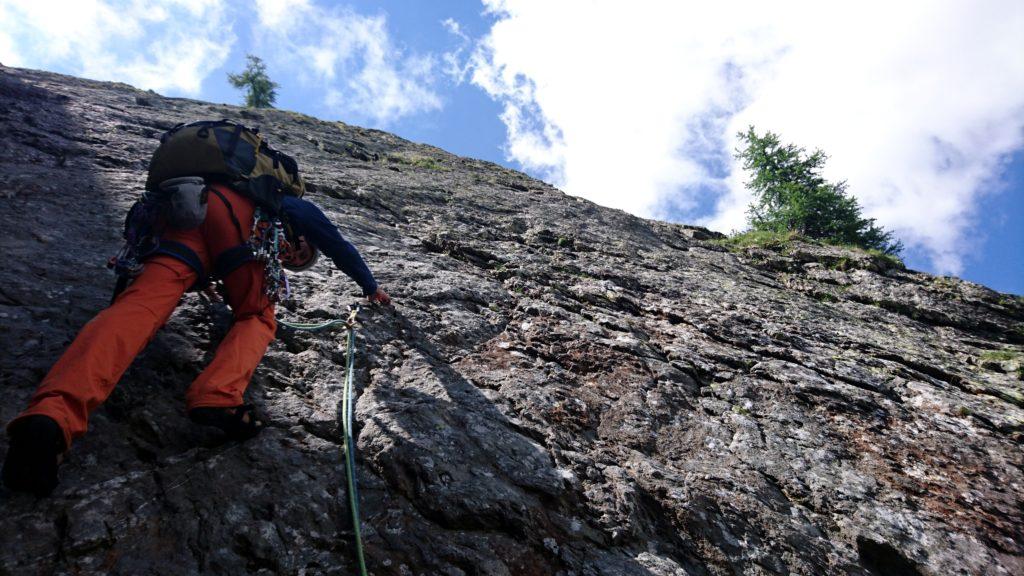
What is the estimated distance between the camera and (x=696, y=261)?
380 inches

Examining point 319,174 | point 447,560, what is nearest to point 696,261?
point 319,174

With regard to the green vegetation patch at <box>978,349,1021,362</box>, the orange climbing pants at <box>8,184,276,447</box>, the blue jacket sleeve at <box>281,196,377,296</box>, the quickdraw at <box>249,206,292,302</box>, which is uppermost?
the green vegetation patch at <box>978,349,1021,362</box>

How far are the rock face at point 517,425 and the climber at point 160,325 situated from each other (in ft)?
1.01

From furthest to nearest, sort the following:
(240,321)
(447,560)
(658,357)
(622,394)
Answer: (658,357) → (622,394) → (240,321) → (447,560)

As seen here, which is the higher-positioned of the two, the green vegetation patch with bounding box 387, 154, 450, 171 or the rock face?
the green vegetation patch with bounding box 387, 154, 450, 171

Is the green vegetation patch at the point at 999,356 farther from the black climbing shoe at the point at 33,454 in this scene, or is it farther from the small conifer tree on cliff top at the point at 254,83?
the small conifer tree on cliff top at the point at 254,83

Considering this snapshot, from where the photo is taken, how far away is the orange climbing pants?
2.16 meters

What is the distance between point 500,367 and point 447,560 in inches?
84.2

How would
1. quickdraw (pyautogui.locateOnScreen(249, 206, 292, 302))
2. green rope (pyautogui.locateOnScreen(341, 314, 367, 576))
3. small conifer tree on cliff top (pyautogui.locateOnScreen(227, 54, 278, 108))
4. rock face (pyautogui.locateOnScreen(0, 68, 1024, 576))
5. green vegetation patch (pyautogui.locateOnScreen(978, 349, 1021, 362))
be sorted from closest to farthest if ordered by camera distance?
1. green rope (pyautogui.locateOnScreen(341, 314, 367, 576))
2. rock face (pyautogui.locateOnScreen(0, 68, 1024, 576))
3. quickdraw (pyautogui.locateOnScreen(249, 206, 292, 302))
4. green vegetation patch (pyautogui.locateOnScreen(978, 349, 1021, 362))
5. small conifer tree on cliff top (pyautogui.locateOnScreen(227, 54, 278, 108))

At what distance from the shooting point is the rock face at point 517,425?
8.18 ft

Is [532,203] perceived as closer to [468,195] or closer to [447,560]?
[468,195]

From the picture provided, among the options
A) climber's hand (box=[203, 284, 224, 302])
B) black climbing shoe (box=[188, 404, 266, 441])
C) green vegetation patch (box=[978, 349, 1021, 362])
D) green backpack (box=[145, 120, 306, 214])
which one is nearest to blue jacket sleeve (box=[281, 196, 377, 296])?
green backpack (box=[145, 120, 306, 214])

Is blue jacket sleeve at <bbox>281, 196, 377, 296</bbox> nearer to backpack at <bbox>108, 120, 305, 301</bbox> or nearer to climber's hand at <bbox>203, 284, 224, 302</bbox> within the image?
backpack at <bbox>108, 120, 305, 301</bbox>

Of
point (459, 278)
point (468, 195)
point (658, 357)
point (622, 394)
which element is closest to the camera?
point (622, 394)
